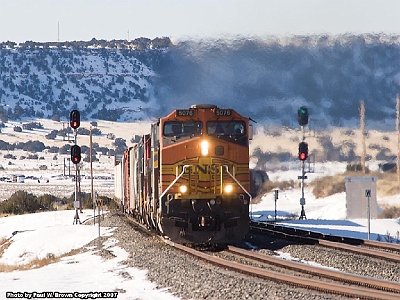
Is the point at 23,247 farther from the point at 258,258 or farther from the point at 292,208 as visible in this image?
the point at 292,208

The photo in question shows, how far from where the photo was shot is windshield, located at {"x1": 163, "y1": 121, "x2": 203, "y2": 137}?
2164cm

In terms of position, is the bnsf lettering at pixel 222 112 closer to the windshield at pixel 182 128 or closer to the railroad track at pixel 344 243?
the windshield at pixel 182 128

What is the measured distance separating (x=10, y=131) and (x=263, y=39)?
106 m

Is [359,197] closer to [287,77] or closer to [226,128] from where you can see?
[226,128]

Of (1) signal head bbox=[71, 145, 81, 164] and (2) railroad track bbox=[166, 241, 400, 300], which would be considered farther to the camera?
(1) signal head bbox=[71, 145, 81, 164]

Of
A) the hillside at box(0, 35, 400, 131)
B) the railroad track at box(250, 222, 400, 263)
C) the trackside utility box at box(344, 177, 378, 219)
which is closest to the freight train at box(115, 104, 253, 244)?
the railroad track at box(250, 222, 400, 263)

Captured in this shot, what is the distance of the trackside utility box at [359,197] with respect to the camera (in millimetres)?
36562

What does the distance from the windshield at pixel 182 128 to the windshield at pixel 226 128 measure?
295 mm

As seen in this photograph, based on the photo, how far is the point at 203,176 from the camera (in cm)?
2123

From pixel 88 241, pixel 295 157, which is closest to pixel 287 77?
pixel 295 157

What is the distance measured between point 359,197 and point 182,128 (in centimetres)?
1719

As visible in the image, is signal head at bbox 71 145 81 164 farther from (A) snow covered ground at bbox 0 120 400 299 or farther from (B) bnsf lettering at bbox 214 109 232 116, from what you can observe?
(B) bnsf lettering at bbox 214 109 232 116

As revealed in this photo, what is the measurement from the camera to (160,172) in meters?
21.5

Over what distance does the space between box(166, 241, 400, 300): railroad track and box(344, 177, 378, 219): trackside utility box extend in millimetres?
17775
